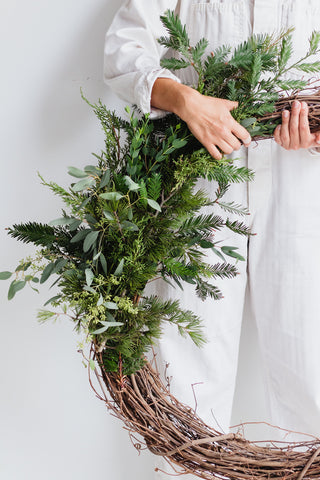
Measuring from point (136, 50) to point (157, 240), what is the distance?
0.36 metres

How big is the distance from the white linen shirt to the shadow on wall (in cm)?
15

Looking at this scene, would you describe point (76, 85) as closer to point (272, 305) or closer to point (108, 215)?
point (108, 215)

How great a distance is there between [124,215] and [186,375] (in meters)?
0.44

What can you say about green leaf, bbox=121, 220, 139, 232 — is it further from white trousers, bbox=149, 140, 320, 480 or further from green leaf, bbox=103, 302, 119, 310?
white trousers, bbox=149, 140, 320, 480

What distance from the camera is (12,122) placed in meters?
1.11

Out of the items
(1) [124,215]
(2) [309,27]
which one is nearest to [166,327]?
(1) [124,215]

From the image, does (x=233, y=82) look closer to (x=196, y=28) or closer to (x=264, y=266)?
(x=196, y=28)

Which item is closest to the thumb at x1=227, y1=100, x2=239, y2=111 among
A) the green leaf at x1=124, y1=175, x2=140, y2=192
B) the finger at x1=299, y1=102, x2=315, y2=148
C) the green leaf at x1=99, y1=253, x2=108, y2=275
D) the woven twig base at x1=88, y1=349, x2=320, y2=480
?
the finger at x1=299, y1=102, x2=315, y2=148

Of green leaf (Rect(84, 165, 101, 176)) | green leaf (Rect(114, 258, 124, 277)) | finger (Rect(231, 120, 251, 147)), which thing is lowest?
green leaf (Rect(114, 258, 124, 277))

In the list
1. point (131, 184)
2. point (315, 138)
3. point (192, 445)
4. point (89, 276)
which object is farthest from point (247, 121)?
point (192, 445)

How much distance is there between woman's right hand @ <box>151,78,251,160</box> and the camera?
0.81m

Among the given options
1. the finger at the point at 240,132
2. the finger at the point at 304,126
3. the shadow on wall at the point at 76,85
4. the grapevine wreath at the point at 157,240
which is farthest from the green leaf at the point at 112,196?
the shadow on wall at the point at 76,85

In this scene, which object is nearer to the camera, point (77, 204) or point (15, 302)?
point (77, 204)

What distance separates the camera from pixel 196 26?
938 millimetres
